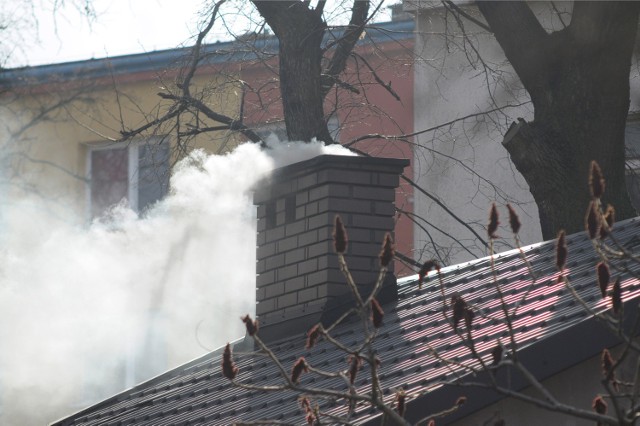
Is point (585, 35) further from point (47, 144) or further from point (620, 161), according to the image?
point (47, 144)

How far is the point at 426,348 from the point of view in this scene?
7.55 m

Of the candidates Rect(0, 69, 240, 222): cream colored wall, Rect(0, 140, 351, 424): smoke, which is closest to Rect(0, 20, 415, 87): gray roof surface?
Rect(0, 69, 240, 222): cream colored wall

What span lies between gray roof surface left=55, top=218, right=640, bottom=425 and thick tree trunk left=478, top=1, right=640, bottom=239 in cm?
230

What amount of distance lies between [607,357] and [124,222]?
15358 mm

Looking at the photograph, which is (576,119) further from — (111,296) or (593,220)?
(111,296)

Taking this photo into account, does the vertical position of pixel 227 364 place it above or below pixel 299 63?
below

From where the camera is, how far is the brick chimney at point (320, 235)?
9.96 meters

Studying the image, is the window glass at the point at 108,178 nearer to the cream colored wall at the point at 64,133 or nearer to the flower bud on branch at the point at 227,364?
the cream colored wall at the point at 64,133

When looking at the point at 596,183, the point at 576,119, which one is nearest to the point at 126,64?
the point at 576,119

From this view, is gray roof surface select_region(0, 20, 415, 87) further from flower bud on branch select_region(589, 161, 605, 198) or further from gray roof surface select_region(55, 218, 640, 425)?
flower bud on branch select_region(589, 161, 605, 198)

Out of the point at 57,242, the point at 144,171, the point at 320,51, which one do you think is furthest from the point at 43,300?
the point at 320,51

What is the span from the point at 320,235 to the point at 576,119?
300 cm

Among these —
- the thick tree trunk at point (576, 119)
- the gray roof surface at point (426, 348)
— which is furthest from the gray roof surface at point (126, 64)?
the gray roof surface at point (426, 348)

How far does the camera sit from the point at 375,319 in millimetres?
4703
